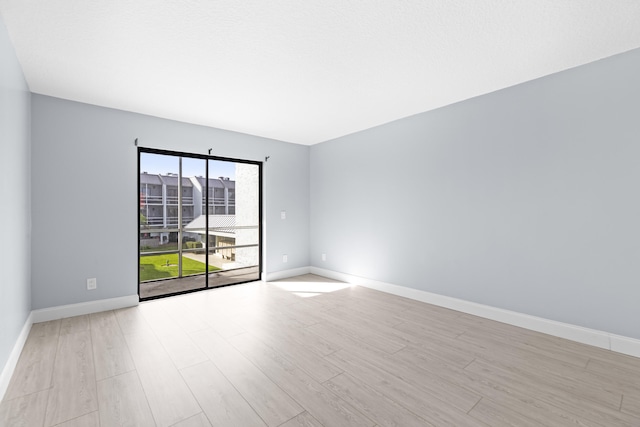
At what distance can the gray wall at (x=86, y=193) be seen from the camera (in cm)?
310

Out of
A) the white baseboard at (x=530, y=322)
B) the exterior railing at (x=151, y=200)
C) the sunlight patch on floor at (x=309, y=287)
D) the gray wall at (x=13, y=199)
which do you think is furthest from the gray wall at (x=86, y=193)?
Result: the white baseboard at (x=530, y=322)

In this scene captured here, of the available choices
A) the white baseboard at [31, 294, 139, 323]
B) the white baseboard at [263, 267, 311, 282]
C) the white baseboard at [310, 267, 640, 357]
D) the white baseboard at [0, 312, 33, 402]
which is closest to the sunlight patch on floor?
the white baseboard at [263, 267, 311, 282]

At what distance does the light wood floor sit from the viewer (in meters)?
1.70

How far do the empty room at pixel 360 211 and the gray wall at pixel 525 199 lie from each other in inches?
0.8

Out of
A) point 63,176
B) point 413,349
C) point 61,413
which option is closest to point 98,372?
point 61,413

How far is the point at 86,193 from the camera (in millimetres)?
Result: 3338

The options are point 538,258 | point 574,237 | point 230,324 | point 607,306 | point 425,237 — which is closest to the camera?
point 607,306

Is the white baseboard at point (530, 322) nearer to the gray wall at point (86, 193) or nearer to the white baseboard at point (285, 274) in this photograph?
the white baseboard at point (285, 274)

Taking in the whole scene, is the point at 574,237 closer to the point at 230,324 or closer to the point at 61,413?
the point at 230,324

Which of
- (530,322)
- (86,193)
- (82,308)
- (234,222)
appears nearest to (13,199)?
(86,193)

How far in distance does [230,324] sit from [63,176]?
254 centimetres

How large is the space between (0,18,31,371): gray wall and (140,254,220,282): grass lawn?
6.13 feet

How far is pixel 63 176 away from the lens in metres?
3.21

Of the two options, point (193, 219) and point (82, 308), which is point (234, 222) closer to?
point (193, 219)
